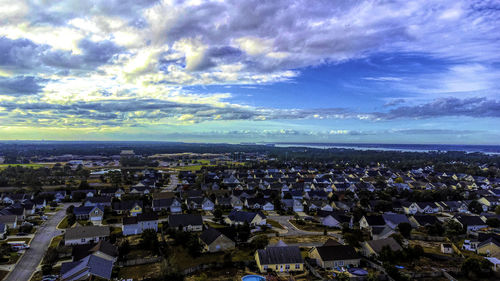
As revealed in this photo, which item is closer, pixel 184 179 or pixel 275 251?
pixel 275 251

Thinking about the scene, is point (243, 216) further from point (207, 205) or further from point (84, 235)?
point (84, 235)

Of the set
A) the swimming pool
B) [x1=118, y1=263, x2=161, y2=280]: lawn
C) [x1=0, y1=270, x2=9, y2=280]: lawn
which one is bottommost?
[x1=0, y1=270, x2=9, y2=280]: lawn

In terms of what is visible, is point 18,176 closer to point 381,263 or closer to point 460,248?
point 381,263

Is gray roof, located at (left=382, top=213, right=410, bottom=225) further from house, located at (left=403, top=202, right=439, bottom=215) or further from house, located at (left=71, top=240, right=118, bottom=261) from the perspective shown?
house, located at (left=71, top=240, right=118, bottom=261)

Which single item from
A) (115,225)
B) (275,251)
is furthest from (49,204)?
(275,251)

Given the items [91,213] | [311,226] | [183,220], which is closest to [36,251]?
[91,213]

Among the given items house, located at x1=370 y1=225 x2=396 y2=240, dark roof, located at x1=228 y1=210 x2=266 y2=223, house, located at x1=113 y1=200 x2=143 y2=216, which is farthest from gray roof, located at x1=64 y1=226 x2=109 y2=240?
house, located at x1=370 y1=225 x2=396 y2=240
